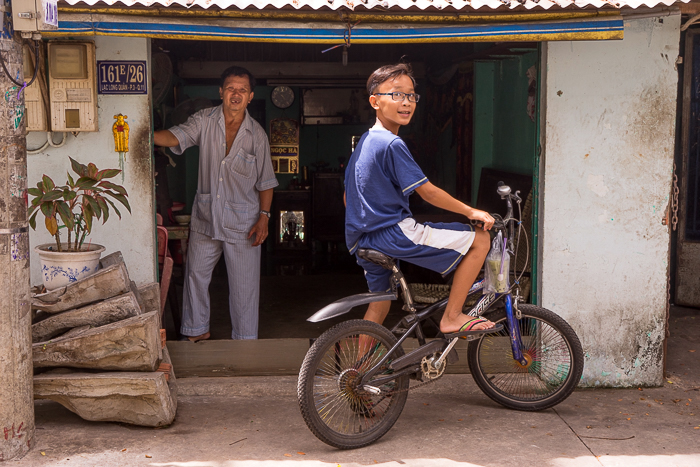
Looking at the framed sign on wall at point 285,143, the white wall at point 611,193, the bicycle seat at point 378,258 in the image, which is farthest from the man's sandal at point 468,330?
the framed sign on wall at point 285,143

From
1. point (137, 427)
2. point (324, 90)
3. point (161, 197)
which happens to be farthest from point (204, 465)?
point (324, 90)

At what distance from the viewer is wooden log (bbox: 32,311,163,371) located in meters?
4.23

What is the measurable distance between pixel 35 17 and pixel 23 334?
5.40 feet

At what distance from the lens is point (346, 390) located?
409 centimetres

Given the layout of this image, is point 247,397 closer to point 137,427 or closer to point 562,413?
point 137,427

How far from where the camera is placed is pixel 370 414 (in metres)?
4.21

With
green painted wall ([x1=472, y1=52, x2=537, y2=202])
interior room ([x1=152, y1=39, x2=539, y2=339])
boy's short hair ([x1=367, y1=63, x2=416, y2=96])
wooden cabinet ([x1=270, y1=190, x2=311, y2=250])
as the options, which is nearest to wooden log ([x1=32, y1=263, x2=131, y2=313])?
interior room ([x1=152, y1=39, x2=539, y2=339])

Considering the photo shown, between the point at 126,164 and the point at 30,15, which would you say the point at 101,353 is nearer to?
the point at 126,164

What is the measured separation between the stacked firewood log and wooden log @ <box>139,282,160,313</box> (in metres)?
0.40

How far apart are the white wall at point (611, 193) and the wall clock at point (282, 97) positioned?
21.8 feet

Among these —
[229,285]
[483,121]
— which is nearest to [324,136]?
[483,121]

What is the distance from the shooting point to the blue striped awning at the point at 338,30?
14.1ft

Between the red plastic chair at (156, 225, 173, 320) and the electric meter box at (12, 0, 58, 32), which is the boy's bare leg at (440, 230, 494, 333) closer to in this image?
the red plastic chair at (156, 225, 173, 320)

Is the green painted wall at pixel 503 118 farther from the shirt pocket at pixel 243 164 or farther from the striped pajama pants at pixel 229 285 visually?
the striped pajama pants at pixel 229 285
